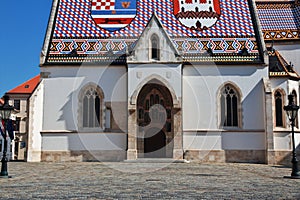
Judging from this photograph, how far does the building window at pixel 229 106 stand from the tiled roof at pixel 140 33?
248 cm

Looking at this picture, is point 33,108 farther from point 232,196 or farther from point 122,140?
point 232,196

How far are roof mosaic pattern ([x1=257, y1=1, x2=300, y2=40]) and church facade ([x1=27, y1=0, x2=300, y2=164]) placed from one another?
232 inches

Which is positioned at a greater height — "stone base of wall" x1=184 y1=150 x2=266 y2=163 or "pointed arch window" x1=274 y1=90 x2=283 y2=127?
"pointed arch window" x1=274 y1=90 x2=283 y2=127

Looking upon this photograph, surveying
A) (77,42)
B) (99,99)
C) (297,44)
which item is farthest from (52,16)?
(297,44)

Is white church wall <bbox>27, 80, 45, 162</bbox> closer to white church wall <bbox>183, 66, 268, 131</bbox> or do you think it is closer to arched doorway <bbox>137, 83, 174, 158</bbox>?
arched doorway <bbox>137, 83, 174, 158</bbox>

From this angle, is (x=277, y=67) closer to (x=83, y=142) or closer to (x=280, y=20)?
(x=280, y=20)

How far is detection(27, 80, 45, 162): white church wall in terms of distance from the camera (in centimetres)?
2723

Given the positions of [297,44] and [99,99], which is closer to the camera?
[99,99]

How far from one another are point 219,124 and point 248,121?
204 centimetres

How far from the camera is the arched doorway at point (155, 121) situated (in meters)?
28.3

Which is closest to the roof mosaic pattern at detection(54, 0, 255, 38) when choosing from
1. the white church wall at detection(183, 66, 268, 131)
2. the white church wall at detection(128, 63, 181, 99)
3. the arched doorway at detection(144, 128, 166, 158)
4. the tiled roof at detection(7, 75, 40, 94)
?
the white church wall at detection(183, 66, 268, 131)

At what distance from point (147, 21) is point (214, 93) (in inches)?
312

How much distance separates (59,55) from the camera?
29.2 m

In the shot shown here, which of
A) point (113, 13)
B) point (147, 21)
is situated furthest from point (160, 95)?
point (113, 13)
